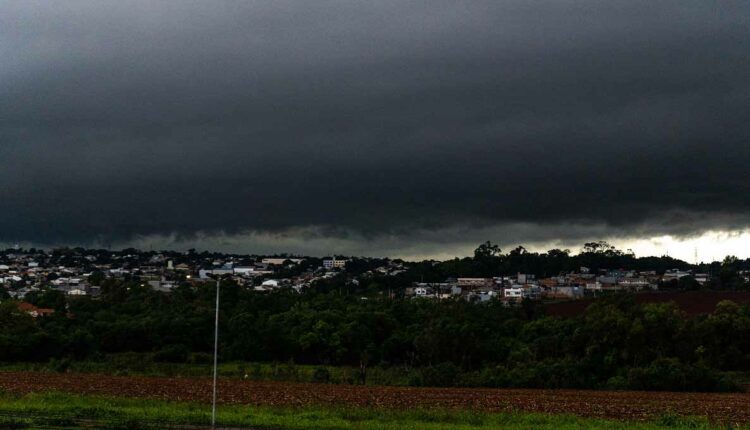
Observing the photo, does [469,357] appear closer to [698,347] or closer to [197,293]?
[698,347]

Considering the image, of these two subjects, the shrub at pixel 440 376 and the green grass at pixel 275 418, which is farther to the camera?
the shrub at pixel 440 376

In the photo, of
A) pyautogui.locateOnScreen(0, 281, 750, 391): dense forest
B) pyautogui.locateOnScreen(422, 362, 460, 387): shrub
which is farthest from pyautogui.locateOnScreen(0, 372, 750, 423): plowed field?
pyautogui.locateOnScreen(0, 281, 750, 391): dense forest

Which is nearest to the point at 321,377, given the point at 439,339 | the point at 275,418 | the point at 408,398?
the point at 439,339

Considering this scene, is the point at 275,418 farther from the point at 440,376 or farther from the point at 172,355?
the point at 172,355

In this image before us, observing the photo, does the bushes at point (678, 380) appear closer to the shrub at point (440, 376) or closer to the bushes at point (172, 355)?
the shrub at point (440, 376)

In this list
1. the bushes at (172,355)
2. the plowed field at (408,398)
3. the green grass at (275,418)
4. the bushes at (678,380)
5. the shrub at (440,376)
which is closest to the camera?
the green grass at (275,418)

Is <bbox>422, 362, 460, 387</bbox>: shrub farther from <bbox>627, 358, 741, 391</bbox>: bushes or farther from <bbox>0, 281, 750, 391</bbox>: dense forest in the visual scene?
<bbox>627, 358, 741, 391</bbox>: bushes

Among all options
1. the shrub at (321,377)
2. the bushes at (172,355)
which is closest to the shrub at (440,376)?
the shrub at (321,377)
